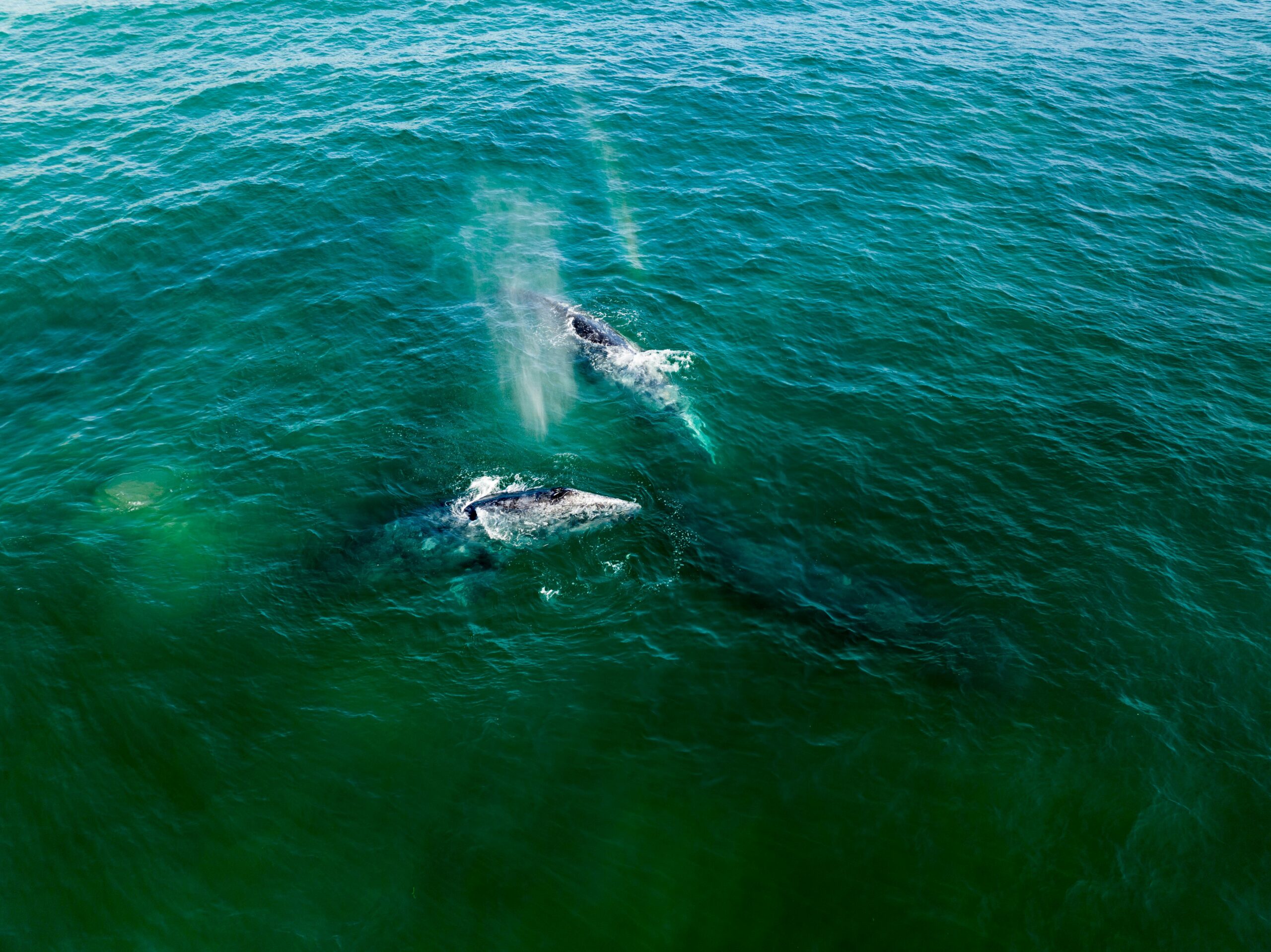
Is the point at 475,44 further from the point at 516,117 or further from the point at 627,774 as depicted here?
the point at 627,774

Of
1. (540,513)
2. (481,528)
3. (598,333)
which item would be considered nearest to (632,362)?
(598,333)

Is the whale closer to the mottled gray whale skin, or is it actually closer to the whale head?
the mottled gray whale skin

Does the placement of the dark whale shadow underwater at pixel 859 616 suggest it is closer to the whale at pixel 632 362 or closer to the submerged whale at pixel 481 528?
the submerged whale at pixel 481 528

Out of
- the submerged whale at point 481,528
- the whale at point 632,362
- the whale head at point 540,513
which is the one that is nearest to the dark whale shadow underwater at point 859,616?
the whale head at point 540,513

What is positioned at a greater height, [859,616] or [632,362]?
[632,362]


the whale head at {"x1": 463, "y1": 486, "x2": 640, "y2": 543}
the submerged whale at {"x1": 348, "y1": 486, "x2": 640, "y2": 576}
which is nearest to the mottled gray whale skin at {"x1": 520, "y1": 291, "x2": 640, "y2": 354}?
the submerged whale at {"x1": 348, "y1": 486, "x2": 640, "y2": 576}

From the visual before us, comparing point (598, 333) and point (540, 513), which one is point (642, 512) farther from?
point (598, 333)
